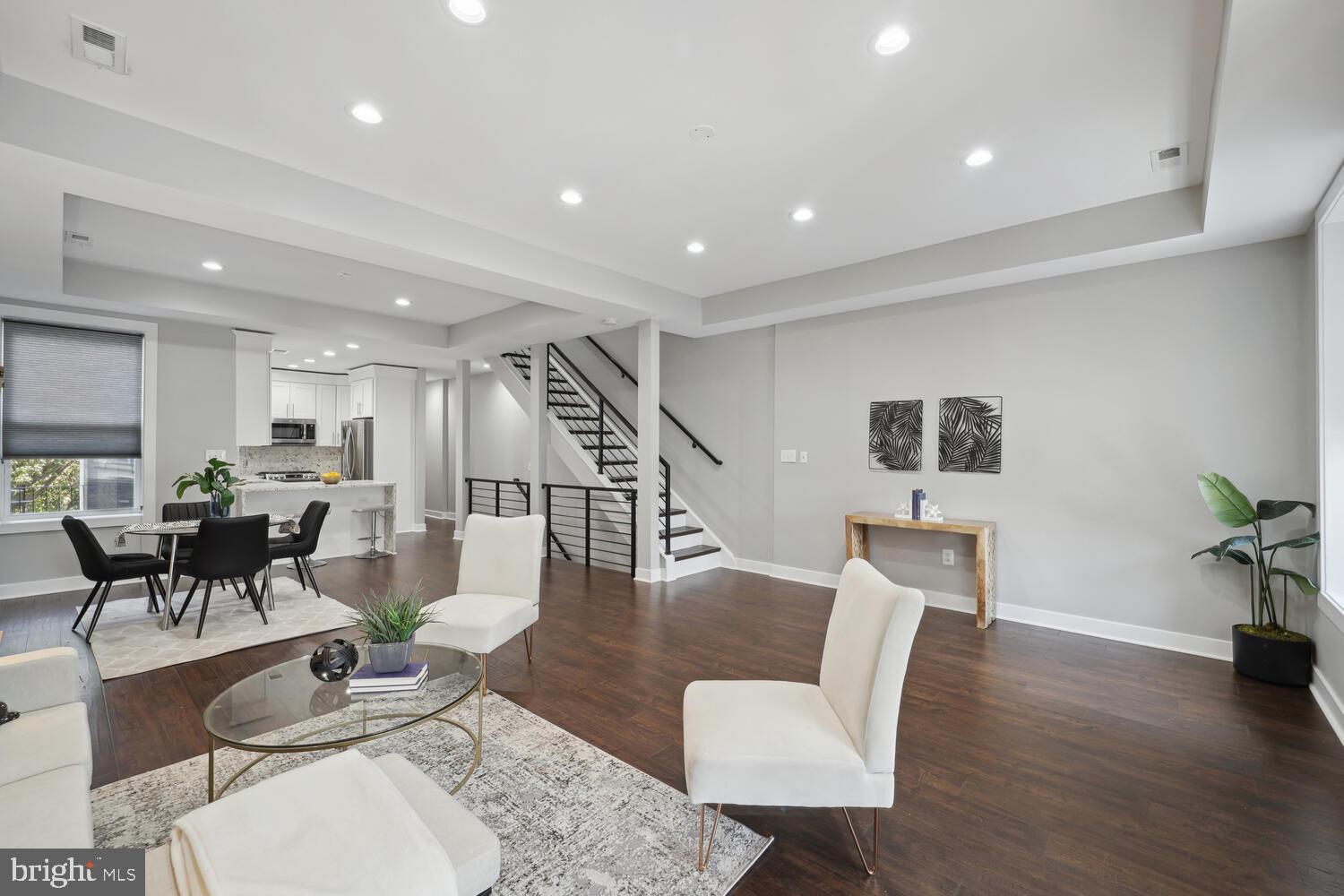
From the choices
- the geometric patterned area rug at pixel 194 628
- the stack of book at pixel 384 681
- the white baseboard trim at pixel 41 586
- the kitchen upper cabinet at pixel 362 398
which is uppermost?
the kitchen upper cabinet at pixel 362 398

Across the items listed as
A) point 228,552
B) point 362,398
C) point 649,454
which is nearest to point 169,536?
point 228,552

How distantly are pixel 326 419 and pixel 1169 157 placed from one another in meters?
10.8

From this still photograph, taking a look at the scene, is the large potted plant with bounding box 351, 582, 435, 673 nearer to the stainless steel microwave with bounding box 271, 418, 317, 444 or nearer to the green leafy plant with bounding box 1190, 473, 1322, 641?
the green leafy plant with bounding box 1190, 473, 1322, 641

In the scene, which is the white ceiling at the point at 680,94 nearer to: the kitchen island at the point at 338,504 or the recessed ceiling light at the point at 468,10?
the recessed ceiling light at the point at 468,10

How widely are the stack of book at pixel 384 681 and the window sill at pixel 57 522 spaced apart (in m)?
5.29

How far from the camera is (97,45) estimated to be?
2225 mm

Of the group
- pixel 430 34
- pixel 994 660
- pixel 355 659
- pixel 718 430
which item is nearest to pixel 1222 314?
pixel 994 660

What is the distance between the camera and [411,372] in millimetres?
Result: 8820

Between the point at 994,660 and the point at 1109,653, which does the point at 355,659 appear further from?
the point at 1109,653

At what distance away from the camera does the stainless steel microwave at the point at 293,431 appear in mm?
8891

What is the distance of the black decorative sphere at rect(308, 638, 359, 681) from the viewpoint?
228 centimetres

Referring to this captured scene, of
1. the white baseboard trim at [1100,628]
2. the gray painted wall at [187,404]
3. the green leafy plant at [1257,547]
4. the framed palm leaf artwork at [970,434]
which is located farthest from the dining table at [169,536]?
the green leafy plant at [1257,547]

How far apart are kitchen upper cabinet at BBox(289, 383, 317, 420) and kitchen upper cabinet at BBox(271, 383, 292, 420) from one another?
0.19 ft

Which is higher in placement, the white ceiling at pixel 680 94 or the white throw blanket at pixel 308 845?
the white ceiling at pixel 680 94
